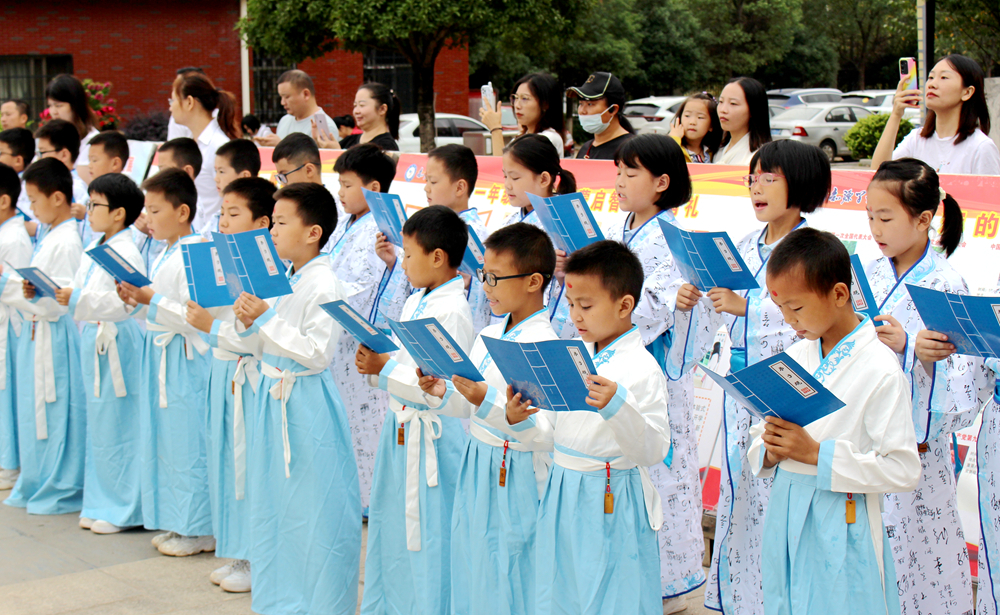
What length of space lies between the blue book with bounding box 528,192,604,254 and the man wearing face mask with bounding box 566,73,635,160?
1.41m

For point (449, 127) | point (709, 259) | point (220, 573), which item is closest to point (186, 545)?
point (220, 573)

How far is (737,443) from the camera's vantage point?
302cm

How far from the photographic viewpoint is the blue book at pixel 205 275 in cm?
329

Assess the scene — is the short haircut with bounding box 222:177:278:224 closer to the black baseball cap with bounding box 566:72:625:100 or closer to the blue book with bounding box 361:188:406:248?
the blue book with bounding box 361:188:406:248

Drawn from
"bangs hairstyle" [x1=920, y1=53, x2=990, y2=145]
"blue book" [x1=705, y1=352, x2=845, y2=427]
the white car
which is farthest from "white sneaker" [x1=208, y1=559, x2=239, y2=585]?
the white car

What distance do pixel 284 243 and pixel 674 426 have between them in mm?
1525

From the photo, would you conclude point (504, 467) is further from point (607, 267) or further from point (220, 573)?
point (220, 573)

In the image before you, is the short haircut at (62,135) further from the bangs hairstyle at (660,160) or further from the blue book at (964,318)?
the blue book at (964,318)

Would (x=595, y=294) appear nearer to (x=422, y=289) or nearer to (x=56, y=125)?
(x=422, y=289)

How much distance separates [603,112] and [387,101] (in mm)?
1628

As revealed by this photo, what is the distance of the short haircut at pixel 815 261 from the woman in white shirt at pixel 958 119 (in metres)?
1.95

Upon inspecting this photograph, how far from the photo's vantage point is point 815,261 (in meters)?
2.28

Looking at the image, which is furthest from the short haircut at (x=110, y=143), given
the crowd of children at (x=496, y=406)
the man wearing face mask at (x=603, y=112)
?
the man wearing face mask at (x=603, y=112)

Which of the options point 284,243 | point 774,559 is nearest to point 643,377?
point 774,559
